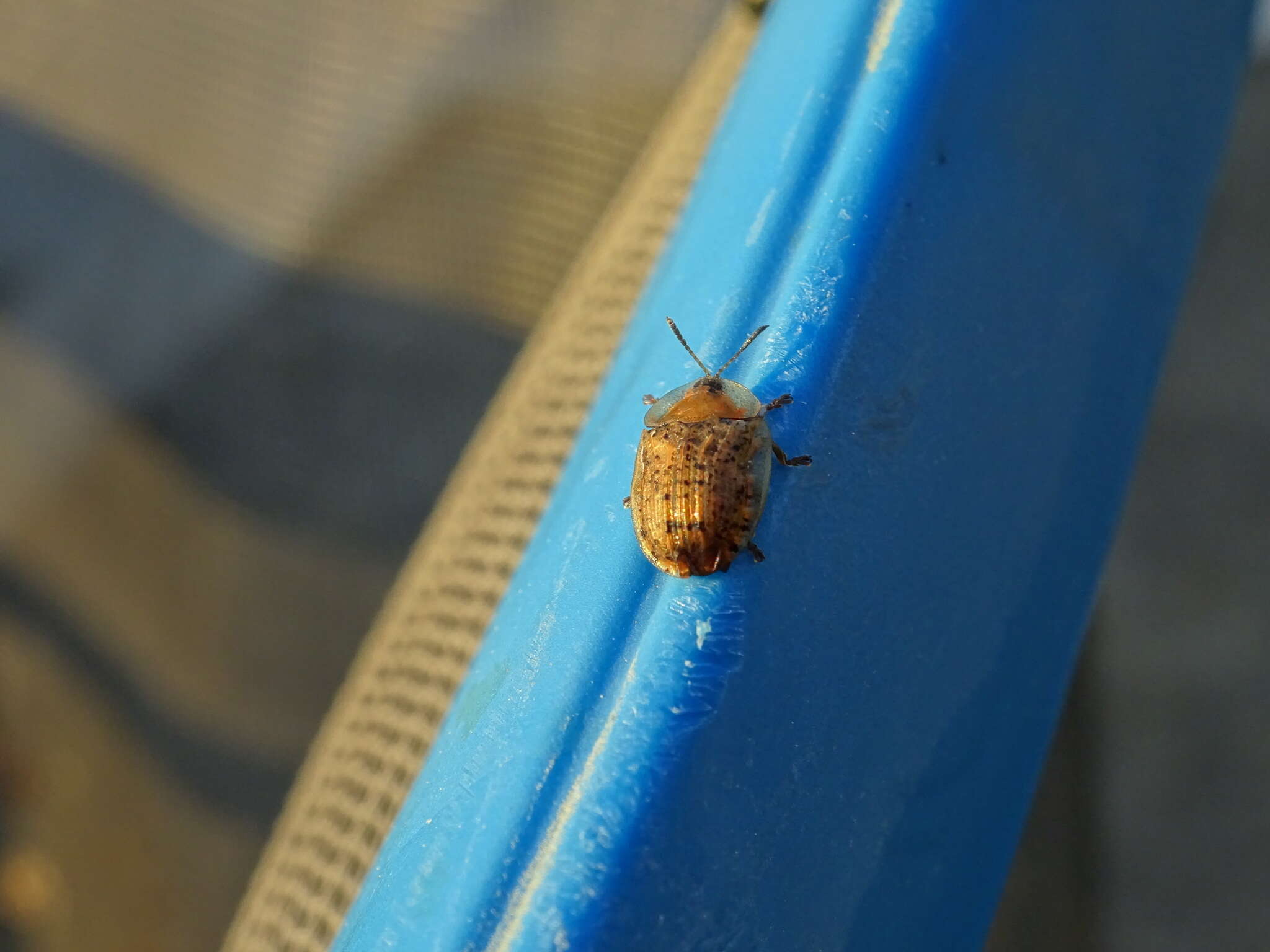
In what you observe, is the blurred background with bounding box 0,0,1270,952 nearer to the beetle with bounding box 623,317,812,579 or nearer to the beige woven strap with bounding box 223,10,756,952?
the beige woven strap with bounding box 223,10,756,952

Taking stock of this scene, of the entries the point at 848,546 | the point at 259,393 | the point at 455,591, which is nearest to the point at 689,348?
the point at 848,546

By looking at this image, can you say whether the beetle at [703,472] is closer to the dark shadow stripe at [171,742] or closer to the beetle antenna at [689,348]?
the beetle antenna at [689,348]

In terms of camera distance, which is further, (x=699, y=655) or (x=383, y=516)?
(x=383, y=516)

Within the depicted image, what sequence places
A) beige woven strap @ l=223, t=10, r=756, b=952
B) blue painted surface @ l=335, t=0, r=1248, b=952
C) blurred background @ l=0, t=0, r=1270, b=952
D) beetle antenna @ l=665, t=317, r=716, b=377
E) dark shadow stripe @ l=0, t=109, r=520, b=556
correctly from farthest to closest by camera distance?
dark shadow stripe @ l=0, t=109, r=520, b=556, blurred background @ l=0, t=0, r=1270, b=952, beige woven strap @ l=223, t=10, r=756, b=952, beetle antenna @ l=665, t=317, r=716, b=377, blue painted surface @ l=335, t=0, r=1248, b=952

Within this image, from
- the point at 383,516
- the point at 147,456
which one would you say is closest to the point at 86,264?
the point at 147,456

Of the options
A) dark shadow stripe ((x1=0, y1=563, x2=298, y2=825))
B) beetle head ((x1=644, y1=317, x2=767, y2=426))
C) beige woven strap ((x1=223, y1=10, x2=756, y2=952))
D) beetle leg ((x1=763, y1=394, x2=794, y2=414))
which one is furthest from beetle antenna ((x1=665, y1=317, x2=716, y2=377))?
dark shadow stripe ((x1=0, y1=563, x2=298, y2=825))

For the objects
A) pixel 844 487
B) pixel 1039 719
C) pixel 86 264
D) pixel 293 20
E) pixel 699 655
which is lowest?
pixel 699 655

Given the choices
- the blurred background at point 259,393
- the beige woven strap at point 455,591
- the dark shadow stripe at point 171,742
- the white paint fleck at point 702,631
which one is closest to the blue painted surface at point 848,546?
the white paint fleck at point 702,631

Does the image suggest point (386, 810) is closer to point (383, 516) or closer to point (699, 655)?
point (699, 655)
